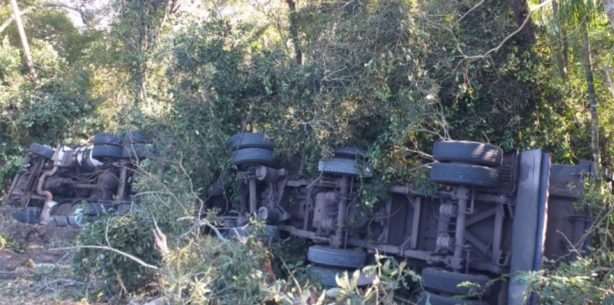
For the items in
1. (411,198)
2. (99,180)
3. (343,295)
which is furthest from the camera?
(99,180)

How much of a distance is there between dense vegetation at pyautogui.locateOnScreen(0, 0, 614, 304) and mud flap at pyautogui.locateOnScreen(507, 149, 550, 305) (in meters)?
0.43

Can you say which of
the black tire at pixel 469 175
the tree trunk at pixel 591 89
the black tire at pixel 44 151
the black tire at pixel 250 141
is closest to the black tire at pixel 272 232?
the black tire at pixel 250 141

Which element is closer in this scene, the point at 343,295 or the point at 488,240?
the point at 343,295

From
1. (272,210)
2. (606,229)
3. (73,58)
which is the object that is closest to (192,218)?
(272,210)

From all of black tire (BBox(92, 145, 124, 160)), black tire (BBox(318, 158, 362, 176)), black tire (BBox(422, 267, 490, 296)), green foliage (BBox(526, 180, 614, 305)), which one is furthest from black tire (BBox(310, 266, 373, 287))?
black tire (BBox(92, 145, 124, 160))

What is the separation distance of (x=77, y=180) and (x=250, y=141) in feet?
15.3

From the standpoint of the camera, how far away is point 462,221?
694 centimetres

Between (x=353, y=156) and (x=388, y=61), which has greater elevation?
(x=388, y=61)

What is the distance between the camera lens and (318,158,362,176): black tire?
8.04 metres

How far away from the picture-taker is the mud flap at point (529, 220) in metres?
6.55

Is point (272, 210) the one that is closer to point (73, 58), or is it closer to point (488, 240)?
point (488, 240)

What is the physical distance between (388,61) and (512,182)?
2011 mm

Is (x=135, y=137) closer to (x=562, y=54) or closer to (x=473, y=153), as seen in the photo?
(x=473, y=153)

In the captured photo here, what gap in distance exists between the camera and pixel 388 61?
8.13 meters
